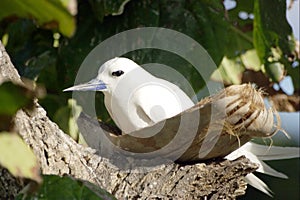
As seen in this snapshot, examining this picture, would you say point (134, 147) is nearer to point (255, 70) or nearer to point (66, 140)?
point (66, 140)

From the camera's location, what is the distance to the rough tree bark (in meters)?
0.63

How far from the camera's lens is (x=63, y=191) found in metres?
0.46

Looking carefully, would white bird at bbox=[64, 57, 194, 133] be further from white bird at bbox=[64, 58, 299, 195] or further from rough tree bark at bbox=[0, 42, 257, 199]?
rough tree bark at bbox=[0, 42, 257, 199]

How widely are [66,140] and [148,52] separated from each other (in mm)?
590

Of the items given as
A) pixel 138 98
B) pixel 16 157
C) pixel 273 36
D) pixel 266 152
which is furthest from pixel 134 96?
pixel 16 157

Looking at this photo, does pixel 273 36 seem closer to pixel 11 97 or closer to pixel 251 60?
pixel 251 60

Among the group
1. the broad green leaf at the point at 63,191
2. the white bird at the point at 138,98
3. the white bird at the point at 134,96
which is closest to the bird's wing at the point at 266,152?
the white bird at the point at 138,98

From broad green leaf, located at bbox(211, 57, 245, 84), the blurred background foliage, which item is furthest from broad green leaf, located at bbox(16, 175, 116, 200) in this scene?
broad green leaf, located at bbox(211, 57, 245, 84)

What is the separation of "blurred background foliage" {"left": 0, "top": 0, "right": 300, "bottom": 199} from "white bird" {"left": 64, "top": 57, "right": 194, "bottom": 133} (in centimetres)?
16

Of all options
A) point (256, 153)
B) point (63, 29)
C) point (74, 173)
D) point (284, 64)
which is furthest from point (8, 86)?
point (284, 64)

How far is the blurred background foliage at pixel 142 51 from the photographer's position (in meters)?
1.23

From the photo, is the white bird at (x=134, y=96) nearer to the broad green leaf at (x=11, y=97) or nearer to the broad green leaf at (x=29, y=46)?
the broad green leaf at (x=29, y=46)

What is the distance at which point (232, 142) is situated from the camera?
72 centimetres

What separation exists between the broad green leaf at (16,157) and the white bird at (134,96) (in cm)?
57
